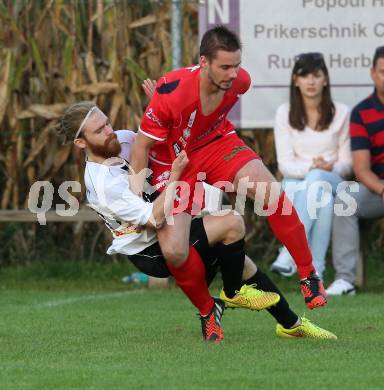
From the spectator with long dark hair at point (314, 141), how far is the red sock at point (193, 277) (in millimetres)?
2700

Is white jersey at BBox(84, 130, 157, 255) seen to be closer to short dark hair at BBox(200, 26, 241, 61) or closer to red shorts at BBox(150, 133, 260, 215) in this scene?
red shorts at BBox(150, 133, 260, 215)

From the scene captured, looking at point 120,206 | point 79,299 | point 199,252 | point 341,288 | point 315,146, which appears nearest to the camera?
point 120,206

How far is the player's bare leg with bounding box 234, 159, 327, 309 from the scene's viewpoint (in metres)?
6.51

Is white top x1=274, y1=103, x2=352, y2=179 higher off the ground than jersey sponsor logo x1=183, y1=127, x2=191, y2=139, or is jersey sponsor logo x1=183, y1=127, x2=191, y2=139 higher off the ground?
jersey sponsor logo x1=183, y1=127, x2=191, y2=139

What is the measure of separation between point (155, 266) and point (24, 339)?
0.80 m

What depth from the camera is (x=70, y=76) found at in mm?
10555

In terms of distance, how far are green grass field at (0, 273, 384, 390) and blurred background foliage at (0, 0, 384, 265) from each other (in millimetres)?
1780

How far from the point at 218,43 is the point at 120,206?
3.14ft

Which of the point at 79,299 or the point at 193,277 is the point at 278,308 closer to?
the point at 193,277

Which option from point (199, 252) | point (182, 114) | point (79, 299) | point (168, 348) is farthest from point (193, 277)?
point (79, 299)

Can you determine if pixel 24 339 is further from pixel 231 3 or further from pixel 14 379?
pixel 231 3

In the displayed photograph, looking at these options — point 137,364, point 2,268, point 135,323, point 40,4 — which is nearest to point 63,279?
point 2,268

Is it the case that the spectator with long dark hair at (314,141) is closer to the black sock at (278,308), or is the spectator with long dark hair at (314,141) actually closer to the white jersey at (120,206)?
the black sock at (278,308)

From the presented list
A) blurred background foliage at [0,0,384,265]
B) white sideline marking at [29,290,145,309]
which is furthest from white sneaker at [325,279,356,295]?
blurred background foliage at [0,0,384,265]
